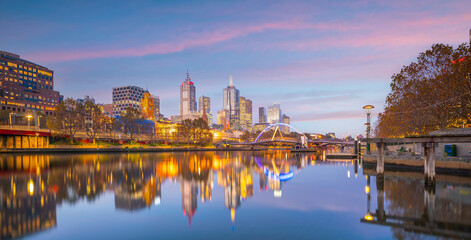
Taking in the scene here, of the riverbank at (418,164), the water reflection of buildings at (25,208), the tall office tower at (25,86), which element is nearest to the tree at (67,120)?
the tall office tower at (25,86)

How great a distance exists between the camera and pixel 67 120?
10606cm

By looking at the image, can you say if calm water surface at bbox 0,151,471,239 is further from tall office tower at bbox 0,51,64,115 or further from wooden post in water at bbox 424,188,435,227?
tall office tower at bbox 0,51,64,115

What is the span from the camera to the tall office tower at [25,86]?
548 feet

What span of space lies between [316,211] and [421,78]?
45.2m

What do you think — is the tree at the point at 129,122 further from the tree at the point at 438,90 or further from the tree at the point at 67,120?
the tree at the point at 438,90

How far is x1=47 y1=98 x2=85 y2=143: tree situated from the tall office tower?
74.1 metres

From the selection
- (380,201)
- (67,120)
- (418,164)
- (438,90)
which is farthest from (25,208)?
(67,120)

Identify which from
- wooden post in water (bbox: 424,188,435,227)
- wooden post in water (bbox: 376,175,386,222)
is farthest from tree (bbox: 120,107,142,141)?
wooden post in water (bbox: 424,188,435,227)

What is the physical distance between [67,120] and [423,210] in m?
111

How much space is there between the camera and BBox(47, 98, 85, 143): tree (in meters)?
104

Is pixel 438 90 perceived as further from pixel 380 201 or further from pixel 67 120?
pixel 67 120

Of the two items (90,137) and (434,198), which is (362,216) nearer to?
(434,198)

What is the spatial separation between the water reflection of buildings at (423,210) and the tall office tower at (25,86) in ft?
612

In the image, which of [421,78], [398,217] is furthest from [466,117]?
[398,217]
